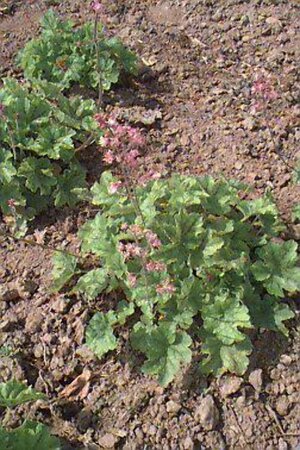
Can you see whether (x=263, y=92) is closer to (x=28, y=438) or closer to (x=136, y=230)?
(x=136, y=230)

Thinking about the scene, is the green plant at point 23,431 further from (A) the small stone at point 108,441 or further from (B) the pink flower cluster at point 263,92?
(B) the pink flower cluster at point 263,92

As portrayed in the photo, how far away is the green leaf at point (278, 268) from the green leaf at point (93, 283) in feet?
2.54

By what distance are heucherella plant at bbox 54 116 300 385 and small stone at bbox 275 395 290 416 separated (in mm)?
242

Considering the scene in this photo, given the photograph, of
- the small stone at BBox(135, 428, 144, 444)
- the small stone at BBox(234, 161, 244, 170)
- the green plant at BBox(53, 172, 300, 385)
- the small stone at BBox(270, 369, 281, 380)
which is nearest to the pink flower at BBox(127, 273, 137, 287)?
the green plant at BBox(53, 172, 300, 385)

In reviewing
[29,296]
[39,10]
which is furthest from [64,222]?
[39,10]

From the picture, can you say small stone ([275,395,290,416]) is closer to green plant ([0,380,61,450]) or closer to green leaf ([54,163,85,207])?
green plant ([0,380,61,450])

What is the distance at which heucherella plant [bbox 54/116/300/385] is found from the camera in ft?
12.1

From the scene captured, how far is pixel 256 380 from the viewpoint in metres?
3.70

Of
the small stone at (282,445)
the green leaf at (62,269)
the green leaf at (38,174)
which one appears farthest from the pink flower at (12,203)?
the small stone at (282,445)

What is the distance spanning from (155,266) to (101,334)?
1.63 ft

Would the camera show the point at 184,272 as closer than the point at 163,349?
No

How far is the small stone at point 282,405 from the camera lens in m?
3.64

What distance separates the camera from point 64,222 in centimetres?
441

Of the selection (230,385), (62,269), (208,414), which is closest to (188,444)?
(208,414)
